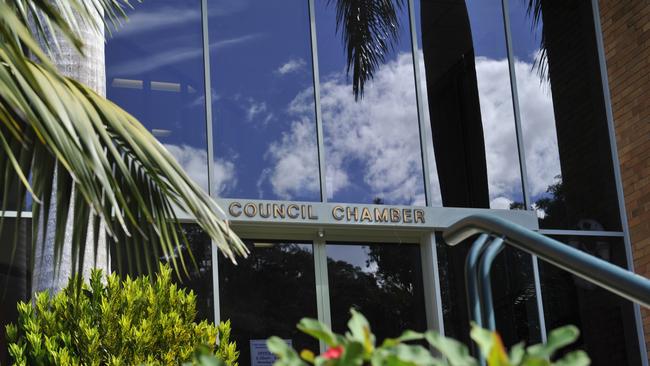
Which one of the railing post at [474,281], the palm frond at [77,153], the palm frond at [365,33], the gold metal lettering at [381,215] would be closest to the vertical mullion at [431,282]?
the gold metal lettering at [381,215]

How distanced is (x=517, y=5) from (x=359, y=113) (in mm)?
2429

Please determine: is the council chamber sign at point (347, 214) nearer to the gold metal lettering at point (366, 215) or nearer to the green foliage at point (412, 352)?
the gold metal lettering at point (366, 215)

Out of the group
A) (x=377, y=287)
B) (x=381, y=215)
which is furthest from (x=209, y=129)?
(x=377, y=287)

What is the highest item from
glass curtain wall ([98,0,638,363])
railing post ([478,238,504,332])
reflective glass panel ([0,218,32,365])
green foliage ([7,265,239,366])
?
glass curtain wall ([98,0,638,363])

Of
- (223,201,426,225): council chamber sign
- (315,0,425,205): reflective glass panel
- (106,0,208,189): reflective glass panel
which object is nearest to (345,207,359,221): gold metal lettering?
(223,201,426,225): council chamber sign

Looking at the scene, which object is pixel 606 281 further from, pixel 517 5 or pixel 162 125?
pixel 517 5

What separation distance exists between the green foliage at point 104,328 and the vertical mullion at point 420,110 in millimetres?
4204

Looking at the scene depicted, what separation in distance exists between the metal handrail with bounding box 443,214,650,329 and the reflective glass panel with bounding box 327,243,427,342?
5631 mm

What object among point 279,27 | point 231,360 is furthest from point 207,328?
point 279,27

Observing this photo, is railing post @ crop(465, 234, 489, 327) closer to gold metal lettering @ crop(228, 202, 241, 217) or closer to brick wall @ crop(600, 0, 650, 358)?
gold metal lettering @ crop(228, 202, 241, 217)

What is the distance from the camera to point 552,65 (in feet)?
34.2

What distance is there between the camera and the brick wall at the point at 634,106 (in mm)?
9805

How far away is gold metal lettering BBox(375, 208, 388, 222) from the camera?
354 inches

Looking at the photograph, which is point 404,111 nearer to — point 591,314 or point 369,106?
point 369,106
